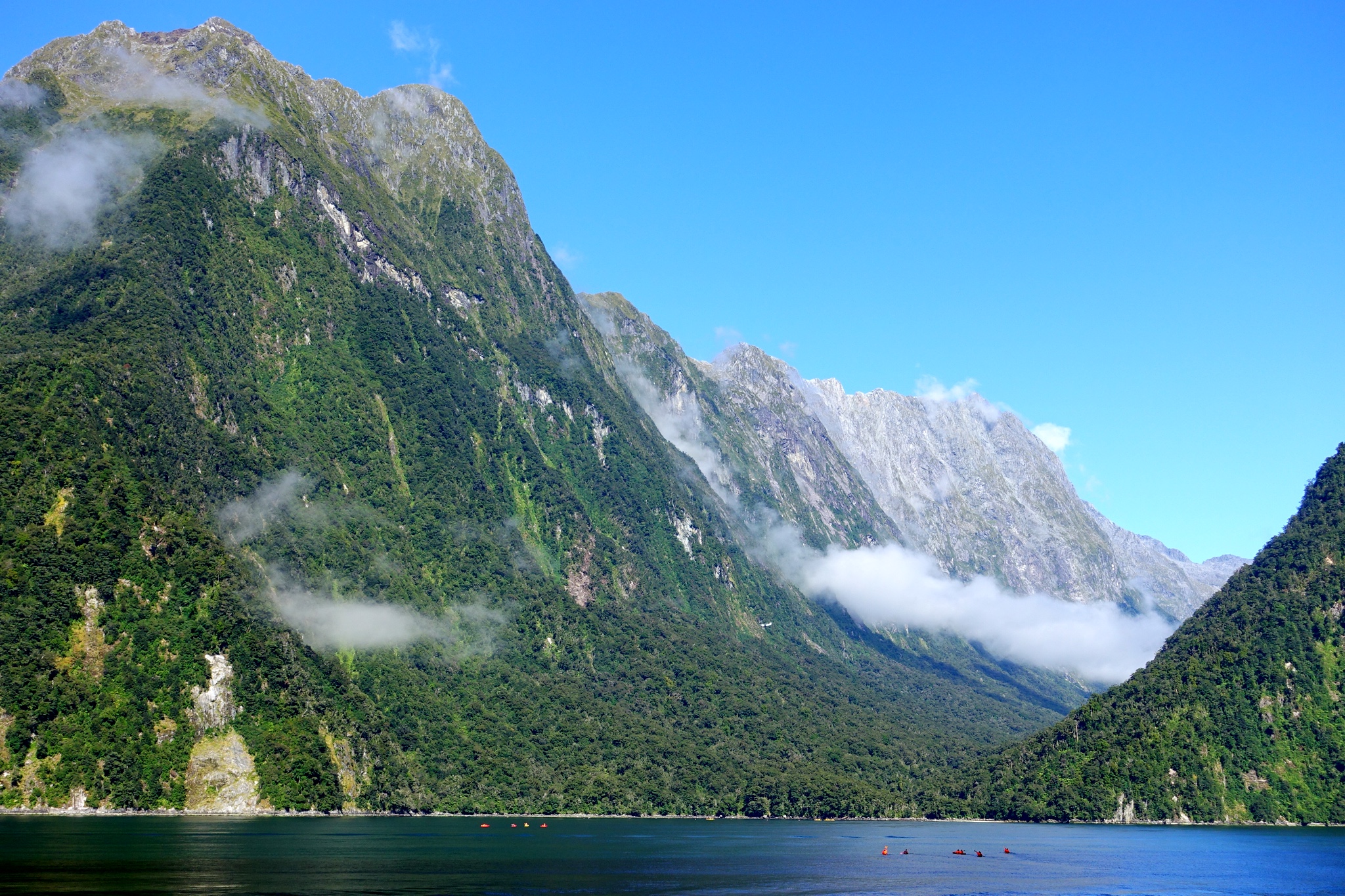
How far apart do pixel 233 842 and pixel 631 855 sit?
195ft

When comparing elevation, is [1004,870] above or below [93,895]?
below

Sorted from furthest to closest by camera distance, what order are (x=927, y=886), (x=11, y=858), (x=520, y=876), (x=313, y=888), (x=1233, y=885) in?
(x=1233, y=885) → (x=927, y=886) → (x=520, y=876) → (x=11, y=858) → (x=313, y=888)

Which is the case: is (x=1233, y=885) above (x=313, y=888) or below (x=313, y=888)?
below

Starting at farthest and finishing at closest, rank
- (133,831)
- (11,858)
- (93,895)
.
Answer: (133,831) < (11,858) < (93,895)

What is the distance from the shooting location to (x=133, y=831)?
183 meters

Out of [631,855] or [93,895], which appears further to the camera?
[631,855]

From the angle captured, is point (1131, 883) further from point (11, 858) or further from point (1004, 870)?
point (11, 858)

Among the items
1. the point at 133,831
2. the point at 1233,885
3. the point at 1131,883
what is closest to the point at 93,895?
the point at 133,831

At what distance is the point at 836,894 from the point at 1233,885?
2491 inches

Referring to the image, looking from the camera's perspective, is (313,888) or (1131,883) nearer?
(313,888)

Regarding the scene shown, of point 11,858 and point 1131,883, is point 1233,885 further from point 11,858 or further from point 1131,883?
point 11,858

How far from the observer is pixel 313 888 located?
123 metres

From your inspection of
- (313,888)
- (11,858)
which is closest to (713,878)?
(313,888)

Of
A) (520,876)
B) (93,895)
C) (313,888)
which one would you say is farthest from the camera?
(520,876)
